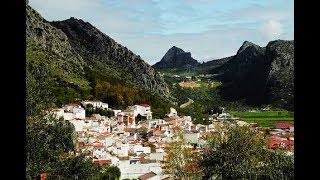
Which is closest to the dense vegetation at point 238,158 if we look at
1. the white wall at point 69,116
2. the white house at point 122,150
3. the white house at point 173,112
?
the white house at point 122,150

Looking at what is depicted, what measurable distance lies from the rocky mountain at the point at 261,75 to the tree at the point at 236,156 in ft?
324

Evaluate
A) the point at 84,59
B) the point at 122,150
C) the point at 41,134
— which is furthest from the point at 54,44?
the point at 41,134

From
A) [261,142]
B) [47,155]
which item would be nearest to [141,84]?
[261,142]

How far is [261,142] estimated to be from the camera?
72.9 feet

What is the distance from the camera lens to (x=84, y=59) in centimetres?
11125

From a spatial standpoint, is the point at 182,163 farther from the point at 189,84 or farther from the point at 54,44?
the point at 189,84

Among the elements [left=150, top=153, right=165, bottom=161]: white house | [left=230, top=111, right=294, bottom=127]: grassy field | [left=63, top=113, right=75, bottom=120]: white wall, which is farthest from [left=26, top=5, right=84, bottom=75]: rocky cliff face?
[left=150, top=153, right=165, bottom=161]: white house

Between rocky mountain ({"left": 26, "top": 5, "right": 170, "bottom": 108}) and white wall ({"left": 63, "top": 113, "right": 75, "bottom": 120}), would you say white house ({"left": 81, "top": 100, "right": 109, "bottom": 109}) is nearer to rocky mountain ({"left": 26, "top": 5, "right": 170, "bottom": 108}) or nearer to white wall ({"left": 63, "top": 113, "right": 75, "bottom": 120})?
rocky mountain ({"left": 26, "top": 5, "right": 170, "bottom": 108})

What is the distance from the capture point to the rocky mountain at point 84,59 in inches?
3216

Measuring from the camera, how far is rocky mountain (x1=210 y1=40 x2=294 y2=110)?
5301 inches

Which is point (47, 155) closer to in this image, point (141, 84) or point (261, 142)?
point (261, 142)
